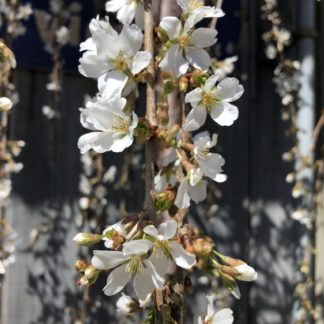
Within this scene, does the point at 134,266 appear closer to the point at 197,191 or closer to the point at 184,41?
the point at 197,191

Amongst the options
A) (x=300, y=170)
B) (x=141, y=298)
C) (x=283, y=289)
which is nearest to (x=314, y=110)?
(x=300, y=170)

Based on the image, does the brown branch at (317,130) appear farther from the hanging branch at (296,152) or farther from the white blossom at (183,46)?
the white blossom at (183,46)

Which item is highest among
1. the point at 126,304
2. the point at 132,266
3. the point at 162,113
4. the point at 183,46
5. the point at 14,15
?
the point at 14,15

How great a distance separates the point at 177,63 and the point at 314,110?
186 centimetres

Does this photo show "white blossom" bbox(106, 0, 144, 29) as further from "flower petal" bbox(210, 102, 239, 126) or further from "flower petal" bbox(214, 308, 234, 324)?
"flower petal" bbox(214, 308, 234, 324)

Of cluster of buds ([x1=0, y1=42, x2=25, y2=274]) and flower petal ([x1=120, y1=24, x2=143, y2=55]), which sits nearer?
flower petal ([x1=120, y1=24, x2=143, y2=55])

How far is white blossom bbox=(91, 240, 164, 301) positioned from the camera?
2.45 feet

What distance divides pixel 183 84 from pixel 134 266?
280mm

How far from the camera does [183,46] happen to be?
0.88m

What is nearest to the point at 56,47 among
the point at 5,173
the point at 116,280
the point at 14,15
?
the point at 14,15

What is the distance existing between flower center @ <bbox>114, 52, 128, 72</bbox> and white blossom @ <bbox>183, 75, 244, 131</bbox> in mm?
99

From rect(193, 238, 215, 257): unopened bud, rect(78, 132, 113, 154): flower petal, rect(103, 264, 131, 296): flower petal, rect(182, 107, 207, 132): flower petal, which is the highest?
rect(182, 107, 207, 132): flower petal

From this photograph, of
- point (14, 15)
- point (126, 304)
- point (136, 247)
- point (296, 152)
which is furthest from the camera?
point (296, 152)

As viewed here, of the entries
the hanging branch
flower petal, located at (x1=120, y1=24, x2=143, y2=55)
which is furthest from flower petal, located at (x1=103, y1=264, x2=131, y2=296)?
the hanging branch
